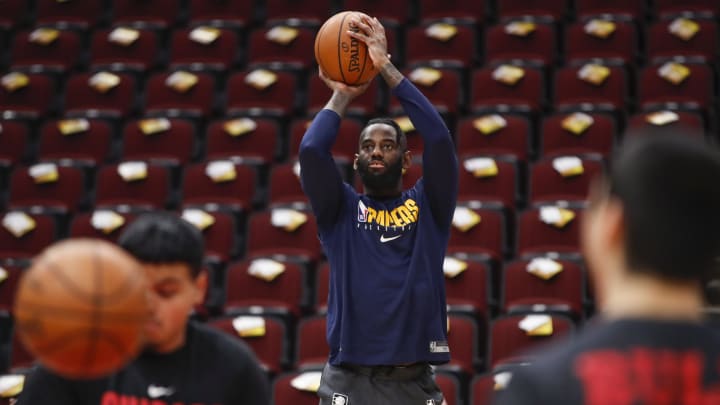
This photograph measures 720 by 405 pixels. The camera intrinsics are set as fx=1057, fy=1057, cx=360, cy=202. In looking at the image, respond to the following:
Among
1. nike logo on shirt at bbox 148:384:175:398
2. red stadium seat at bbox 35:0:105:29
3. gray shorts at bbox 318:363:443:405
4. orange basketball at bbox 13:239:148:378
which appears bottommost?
gray shorts at bbox 318:363:443:405

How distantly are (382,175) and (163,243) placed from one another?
70.1 inches

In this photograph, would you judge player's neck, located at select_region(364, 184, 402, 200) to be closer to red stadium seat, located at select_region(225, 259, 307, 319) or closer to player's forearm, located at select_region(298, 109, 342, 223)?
player's forearm, located at select_region(298, 109, 342, 223)

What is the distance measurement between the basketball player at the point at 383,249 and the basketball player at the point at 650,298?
2367mm

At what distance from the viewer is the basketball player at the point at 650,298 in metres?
1.43

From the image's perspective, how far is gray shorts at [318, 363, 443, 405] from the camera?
3816mm

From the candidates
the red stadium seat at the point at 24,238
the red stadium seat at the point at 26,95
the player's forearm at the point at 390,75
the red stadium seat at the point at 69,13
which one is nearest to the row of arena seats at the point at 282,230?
the red stadium seat at the point at 24,238

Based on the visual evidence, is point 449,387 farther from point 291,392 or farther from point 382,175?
point 382,175

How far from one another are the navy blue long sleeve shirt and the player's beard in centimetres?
6

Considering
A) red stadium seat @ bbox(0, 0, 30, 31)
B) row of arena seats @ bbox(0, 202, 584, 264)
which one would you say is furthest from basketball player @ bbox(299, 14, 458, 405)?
A: red stadium seat @ bbox(0, 0, 30, 31)

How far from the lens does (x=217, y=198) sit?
24.1 ft

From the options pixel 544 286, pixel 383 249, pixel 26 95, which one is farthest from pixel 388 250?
pixel 26 95

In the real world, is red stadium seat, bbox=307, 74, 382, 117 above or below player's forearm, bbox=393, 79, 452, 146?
above

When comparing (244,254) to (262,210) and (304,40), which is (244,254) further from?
(304,40)

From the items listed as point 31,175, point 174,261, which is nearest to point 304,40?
point 31,175
